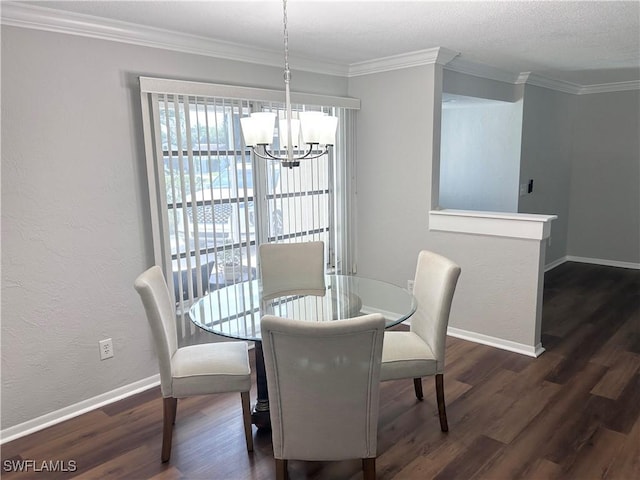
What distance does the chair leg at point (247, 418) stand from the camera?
2.34 m

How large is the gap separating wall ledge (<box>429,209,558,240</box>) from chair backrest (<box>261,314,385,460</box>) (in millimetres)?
2059

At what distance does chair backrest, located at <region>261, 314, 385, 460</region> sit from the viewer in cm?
173

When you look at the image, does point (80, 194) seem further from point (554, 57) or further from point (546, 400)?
point (554, 57)

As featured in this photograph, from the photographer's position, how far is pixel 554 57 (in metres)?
3.88

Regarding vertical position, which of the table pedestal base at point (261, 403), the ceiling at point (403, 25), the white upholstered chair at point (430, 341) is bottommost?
the table pedestal base at point (261, 403)

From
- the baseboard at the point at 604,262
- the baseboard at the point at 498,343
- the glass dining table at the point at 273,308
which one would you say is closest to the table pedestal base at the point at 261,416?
the glass dining table at the point at 273,308

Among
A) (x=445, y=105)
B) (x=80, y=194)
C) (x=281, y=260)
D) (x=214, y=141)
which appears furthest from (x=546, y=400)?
(x=445, y=105)

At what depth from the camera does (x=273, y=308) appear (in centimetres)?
255

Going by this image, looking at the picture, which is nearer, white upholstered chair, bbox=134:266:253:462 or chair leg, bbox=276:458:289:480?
chair leg, bbox=276:458:289:480

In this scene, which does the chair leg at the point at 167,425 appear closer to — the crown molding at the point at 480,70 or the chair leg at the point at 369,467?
the chair leg at the point at 369,467

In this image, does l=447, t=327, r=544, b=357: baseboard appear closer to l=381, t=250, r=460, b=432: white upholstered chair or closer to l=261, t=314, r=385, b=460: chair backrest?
l=381, t=250, r=460, b=432: white upholstered chair

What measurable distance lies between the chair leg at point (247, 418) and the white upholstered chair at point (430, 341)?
688mm

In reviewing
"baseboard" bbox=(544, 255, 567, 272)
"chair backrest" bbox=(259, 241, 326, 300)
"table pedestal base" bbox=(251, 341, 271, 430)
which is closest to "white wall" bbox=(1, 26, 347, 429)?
"chair backrest" bbox=(259, 241, 326, 300)

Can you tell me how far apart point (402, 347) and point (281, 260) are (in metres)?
1.05
